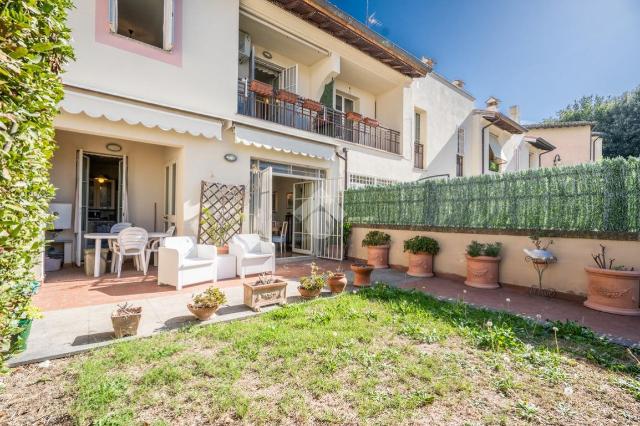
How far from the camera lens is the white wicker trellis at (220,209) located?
9320mm

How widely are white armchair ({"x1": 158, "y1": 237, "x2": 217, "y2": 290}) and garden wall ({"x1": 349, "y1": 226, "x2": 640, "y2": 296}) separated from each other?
20.6ft

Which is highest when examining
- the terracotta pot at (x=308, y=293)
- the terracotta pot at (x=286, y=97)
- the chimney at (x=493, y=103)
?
the chimney at (x=493, y=103)

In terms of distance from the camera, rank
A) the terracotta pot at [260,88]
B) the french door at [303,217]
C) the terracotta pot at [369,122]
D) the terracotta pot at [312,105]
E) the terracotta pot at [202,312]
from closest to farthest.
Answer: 1. the terracotta pot at [202,312]
2. the terracotta pot at [260,88]
3. the terracotta pot at [312,105]
4. the french door at [303,217]
5. the terracotta pot at [369,122]

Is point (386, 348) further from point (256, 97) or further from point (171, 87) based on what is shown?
point (256, 97)

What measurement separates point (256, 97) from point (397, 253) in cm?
792

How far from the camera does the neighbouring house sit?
2564 centimetres

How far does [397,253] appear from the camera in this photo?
10.6 metres

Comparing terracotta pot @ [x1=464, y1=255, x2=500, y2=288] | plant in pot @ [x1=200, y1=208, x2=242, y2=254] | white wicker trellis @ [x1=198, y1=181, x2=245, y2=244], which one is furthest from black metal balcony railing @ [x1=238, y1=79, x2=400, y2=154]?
terracotta pot @ [x1=464, y1=255, x2=500, y2=288]

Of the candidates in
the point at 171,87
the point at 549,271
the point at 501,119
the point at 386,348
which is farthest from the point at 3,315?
the point at 501,119

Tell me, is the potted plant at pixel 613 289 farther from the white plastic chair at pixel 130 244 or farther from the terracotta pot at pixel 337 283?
the white plastic chair at pixel 130 244

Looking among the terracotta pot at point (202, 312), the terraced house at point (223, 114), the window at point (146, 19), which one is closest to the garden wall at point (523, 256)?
the terraced house at point (223, 114)

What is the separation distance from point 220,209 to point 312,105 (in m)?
5.96

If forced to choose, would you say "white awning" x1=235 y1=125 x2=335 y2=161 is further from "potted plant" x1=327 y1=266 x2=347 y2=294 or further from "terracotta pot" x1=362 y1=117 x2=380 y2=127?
"potted plant" x1=327 y1=266 x2=347 y2=294

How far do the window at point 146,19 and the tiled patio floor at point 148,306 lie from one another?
6.76 meters
